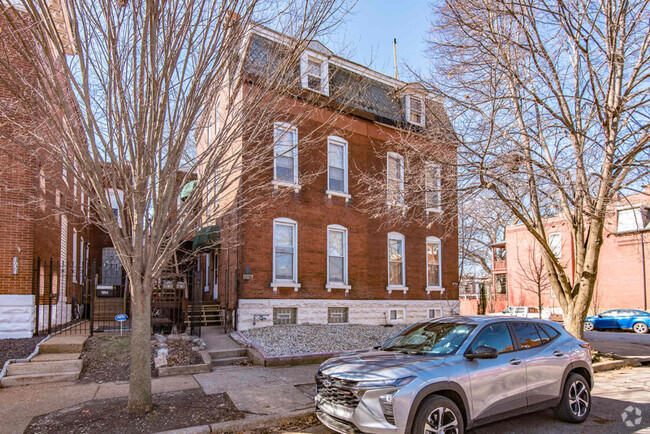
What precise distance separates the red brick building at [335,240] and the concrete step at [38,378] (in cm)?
503

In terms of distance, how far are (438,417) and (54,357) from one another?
7355 millimetres

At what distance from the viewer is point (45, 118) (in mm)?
5715

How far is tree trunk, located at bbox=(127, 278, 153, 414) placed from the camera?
591 cm

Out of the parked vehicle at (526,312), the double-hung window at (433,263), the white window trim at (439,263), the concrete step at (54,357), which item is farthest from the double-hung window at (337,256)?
the parked vehicle at (526,312)

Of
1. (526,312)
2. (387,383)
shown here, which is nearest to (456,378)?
(387,383)

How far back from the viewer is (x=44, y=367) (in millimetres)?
7992

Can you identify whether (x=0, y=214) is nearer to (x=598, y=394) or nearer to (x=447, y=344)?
(x=447, y=344)

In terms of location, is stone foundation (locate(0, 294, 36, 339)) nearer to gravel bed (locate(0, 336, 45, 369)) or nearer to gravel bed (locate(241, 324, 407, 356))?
gravel bed (locate(0, 336, 45, 369))

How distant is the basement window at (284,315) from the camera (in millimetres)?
13414

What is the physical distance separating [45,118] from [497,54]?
8799 mm

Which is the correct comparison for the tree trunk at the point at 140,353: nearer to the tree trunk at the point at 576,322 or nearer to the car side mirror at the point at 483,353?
the car side mirror at the point at 483,353

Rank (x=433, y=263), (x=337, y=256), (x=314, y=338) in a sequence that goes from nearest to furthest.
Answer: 1. (x=314, y=338)
2. (x=337, y=256)
3. (x=433, y=263)

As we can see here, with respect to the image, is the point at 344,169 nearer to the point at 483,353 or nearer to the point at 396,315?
the point at 396,315

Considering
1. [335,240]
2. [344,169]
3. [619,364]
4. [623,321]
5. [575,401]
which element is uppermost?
[344,169]
